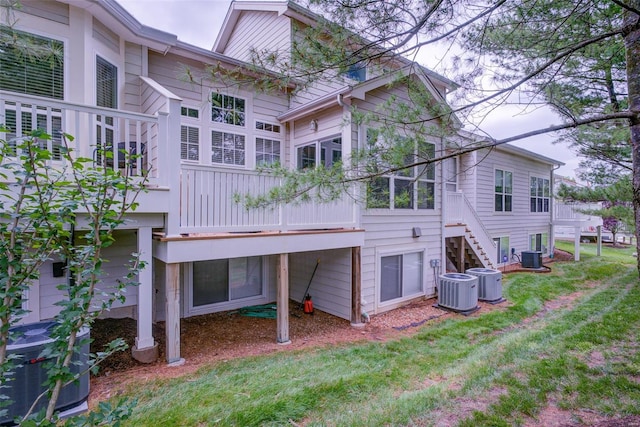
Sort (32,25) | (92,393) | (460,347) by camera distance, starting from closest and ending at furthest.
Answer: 1. (92,393)
2. (32,25)
3. (460,347)

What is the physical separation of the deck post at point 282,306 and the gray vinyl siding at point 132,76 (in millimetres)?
4018

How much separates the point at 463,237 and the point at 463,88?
6.54 meters

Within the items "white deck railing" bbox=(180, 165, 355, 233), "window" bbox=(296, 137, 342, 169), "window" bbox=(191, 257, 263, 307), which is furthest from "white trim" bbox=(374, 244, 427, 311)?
"window" bbox=(191, 257, 263, 307)

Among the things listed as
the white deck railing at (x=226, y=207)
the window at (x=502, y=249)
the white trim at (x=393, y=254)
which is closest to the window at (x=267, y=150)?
the white deck railing at (x=226, y=207)

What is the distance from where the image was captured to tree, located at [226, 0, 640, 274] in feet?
11.3

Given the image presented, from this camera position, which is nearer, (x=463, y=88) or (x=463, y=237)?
(x=463, y=88)

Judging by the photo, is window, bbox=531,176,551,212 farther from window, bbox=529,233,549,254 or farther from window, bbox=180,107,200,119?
window, bbox=180,107,200,119

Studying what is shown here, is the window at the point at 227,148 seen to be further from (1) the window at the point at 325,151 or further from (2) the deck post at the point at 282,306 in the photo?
(2) the deck post at the point at 282,306

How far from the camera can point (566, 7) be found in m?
3.88

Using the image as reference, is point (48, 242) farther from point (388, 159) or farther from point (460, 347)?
point (460, 347)

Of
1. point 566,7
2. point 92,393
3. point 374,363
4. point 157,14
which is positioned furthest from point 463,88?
point 157,14

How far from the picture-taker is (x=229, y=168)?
259 inches

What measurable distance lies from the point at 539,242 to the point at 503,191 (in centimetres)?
445

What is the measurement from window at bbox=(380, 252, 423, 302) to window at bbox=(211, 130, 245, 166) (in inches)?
159
